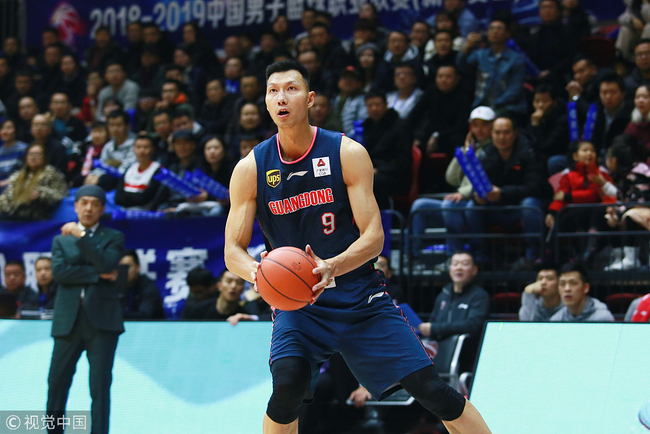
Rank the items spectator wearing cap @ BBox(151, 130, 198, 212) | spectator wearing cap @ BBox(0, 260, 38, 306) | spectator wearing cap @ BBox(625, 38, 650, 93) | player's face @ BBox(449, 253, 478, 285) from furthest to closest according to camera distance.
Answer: spectator wearing cap @ BBox(151, 130, 198, 212)
spectator wearing cap @ BBox(0, 260, 38, 306)
spectator wearing cap @ BBox(625, 38, 650, 93)
player's face @ BBox(449, 253, 478, 285)

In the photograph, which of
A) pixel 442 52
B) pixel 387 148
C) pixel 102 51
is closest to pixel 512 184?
pixel 387 148

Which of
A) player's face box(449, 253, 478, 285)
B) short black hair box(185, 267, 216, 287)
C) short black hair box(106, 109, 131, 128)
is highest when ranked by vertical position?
short black hair box(106, 109, 131, 128)

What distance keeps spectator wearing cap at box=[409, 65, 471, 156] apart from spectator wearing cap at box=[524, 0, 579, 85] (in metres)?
1.20

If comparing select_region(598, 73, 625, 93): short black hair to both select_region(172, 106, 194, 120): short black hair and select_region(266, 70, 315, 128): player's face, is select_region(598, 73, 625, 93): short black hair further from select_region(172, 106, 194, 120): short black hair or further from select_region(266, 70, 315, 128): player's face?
select_region(266, 70, 315, 128): player's face

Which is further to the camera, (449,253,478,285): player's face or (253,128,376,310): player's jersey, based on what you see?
(449,253,478,285): player's face

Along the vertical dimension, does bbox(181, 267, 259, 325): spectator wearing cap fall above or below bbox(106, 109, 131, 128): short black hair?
below

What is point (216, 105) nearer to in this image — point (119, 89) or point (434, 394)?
point (119, 89)

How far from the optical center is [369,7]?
12.1m

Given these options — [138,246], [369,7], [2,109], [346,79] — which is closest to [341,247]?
[138,246]

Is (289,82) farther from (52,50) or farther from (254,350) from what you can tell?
(52,50)

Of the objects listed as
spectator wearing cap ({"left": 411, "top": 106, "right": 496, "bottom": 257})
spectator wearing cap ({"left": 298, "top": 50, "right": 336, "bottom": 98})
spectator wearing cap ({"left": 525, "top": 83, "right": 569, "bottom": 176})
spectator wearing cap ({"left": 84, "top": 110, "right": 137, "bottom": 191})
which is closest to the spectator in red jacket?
spectator wearing cap ({"left": 525, "top": 83, "right": 569, "bottom": 176})

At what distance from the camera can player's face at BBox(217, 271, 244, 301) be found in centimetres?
804

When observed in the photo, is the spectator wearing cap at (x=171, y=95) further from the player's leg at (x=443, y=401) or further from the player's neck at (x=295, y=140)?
the player's leg at (x=443, y=401)

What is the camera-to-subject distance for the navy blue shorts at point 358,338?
4.29 m
